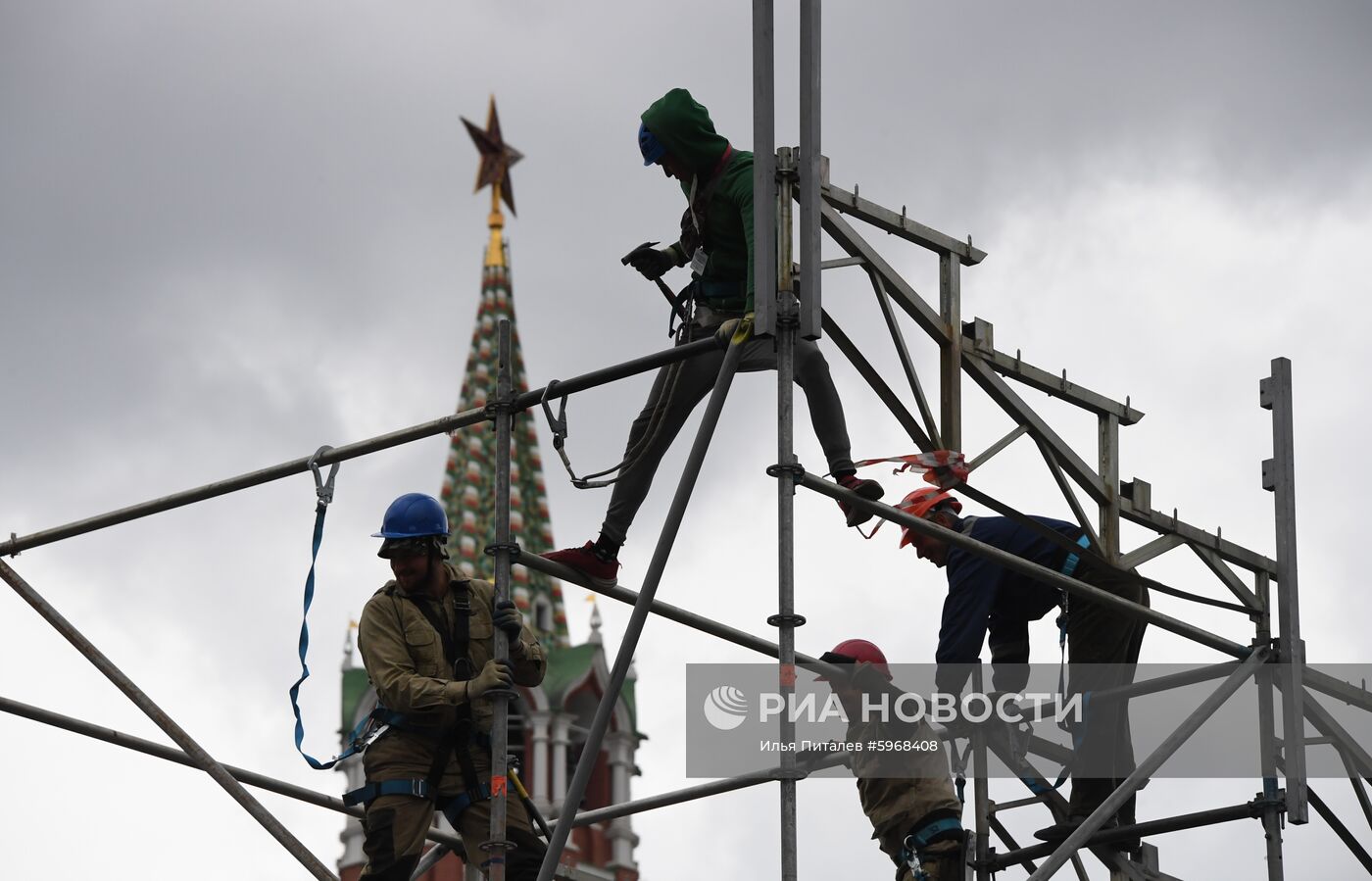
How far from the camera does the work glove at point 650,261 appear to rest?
45.4 feet

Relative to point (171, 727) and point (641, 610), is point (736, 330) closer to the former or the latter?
point (641, 610)

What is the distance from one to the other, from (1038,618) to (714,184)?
320 centimetres

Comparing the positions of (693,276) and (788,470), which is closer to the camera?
(788,470)

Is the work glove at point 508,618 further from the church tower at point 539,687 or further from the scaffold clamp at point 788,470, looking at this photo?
the church tower at point 539,687

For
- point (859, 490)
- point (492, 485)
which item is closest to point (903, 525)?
point (859, 490)

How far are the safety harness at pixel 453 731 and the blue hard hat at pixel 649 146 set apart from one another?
7.31ft

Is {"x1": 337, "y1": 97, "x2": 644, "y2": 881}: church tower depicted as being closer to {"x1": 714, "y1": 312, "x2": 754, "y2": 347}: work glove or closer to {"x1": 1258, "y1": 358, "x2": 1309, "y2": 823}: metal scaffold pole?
{"x1": 1258, "y1": 358, "x2": 1309, "y2": 823}: metal scaffold pole

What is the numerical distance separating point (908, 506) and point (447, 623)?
303 centimetres

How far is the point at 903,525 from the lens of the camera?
12766mm

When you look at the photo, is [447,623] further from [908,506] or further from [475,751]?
[908,506]

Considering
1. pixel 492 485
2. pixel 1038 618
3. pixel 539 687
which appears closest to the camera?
pixel 1038 618

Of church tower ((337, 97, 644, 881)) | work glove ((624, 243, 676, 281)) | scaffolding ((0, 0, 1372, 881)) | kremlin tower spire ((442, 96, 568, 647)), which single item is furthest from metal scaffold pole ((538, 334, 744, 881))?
church tower ((337, 97, 644, 881))

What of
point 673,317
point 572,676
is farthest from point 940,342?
point 572,676

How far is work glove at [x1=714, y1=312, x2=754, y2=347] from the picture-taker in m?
12.2
